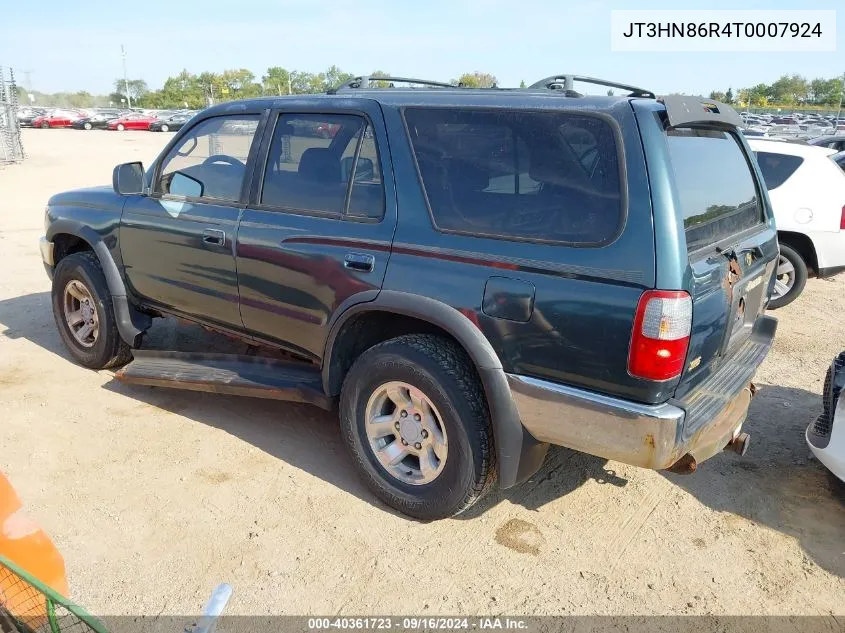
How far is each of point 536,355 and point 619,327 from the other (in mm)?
360

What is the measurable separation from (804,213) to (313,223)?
218 inches

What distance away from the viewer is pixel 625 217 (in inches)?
99.4

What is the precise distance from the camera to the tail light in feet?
8.05

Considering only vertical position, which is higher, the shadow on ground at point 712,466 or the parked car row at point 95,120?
the parked car row at point 95,120

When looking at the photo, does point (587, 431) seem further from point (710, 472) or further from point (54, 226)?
point (54, 226)

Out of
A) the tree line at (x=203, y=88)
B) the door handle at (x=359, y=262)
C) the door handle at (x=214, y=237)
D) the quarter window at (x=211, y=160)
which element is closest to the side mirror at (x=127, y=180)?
the quarter window at (x=211, y=160)

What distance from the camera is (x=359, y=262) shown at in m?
3.20

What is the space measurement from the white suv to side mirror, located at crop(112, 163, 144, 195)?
574 centimetres

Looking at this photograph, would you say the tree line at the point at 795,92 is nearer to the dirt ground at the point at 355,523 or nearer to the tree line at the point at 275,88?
the tree line at the point at 275,88

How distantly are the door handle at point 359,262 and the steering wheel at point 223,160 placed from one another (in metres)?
1.06

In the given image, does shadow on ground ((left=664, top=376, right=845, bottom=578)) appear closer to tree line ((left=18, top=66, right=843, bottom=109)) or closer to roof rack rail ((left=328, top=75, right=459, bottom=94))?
roof rack rail ((left=328, top=75, right=459, bottom=94))

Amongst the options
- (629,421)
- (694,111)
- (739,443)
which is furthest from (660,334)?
(739,443)

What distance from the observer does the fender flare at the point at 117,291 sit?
4512 mm

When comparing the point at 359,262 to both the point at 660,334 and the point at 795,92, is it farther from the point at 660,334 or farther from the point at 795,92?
the point at 795,92
